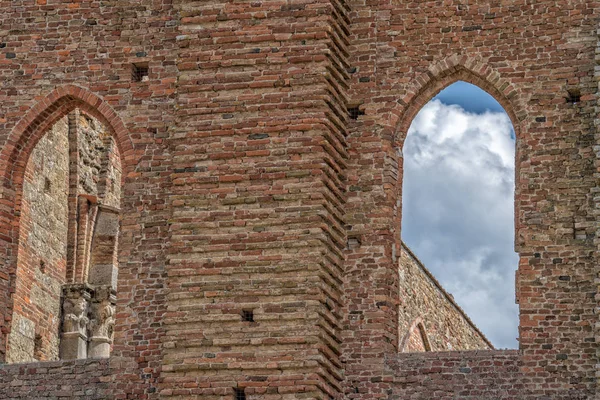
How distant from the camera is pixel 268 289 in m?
20.1

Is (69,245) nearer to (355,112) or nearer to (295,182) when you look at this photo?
(355,112)

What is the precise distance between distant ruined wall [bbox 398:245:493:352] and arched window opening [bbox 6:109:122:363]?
3.95 metres

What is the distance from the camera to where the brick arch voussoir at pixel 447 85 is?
68.8 ft

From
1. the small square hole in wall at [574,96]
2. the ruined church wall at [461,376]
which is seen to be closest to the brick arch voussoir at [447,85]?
the small square hole in wall at [574,96]

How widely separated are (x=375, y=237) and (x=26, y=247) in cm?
533

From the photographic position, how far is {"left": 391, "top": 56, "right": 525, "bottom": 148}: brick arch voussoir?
2098cm

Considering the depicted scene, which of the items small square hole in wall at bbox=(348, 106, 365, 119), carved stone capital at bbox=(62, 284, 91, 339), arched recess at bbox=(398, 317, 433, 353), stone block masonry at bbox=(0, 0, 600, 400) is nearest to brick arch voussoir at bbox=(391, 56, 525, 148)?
stone block masonry at bbox=(0, 0, 600, 400)

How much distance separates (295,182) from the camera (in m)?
20.5

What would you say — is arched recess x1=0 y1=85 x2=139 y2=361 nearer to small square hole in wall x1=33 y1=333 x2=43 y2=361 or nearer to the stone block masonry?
the stone block masonry

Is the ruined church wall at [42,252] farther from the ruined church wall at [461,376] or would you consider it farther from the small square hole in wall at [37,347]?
the ruined church wall at [461,376]

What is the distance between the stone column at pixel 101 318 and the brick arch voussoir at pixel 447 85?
598 cm

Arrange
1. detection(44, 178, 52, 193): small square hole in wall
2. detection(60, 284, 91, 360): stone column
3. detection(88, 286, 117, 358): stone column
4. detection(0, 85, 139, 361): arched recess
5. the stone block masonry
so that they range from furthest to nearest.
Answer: detection(88, 286, 117, 358): stone column → detection(60, 284, 91, 360): stone column → detection(44, 178, 52, 193): small square hole in wall → detection(0, 85, 139, 361): arched recess → the stone block masonry

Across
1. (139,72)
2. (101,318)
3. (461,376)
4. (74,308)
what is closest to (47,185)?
(74,308)

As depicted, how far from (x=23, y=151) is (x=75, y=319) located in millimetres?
3982
